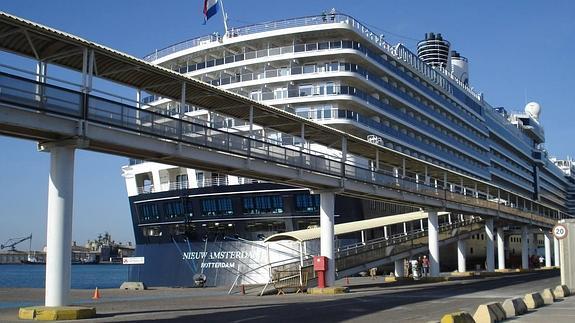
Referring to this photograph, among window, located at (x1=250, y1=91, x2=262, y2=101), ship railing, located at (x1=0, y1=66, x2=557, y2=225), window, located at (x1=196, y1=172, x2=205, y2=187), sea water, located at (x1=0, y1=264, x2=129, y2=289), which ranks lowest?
sea water, located at (x1=0, y1=264, x2=129, y2=289)

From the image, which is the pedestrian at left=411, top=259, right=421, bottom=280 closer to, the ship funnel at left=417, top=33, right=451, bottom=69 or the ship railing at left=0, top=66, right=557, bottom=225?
the ship railing at left=0, top=66, right=557, bottom=225

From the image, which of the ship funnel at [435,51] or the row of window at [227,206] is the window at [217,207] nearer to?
the row of window at [227,206]

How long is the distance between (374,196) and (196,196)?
13.7 m

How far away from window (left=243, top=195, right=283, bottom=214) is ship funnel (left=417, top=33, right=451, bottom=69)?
51.5 meters

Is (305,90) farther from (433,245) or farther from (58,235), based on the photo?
(58,235)

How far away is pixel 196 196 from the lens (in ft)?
141

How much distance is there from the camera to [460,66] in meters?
94.7

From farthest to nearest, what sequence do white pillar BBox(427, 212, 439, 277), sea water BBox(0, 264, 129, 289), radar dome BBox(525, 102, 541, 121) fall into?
1. radar dome BBox(525, 102, 541, 121)
2. sea water BBox(0, 264, 129, 289)
3. white pillar BBox(427, 212, 439, 277)

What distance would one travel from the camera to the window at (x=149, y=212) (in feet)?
148

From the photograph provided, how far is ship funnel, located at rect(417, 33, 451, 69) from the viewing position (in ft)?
288

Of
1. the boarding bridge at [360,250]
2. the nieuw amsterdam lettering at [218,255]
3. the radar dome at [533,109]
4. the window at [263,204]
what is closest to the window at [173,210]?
the nieuw amsterdam lettering at [218,255]

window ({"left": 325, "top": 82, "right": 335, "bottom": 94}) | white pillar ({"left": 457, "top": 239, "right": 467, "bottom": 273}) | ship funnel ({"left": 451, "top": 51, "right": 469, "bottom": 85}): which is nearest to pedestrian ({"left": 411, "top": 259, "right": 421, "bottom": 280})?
white pillar ({"left": 457, "top": 239, "right": 467, "bottom": 273})

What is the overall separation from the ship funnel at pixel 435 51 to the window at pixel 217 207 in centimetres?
5207

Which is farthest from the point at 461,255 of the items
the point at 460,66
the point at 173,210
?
the point at 460,66
